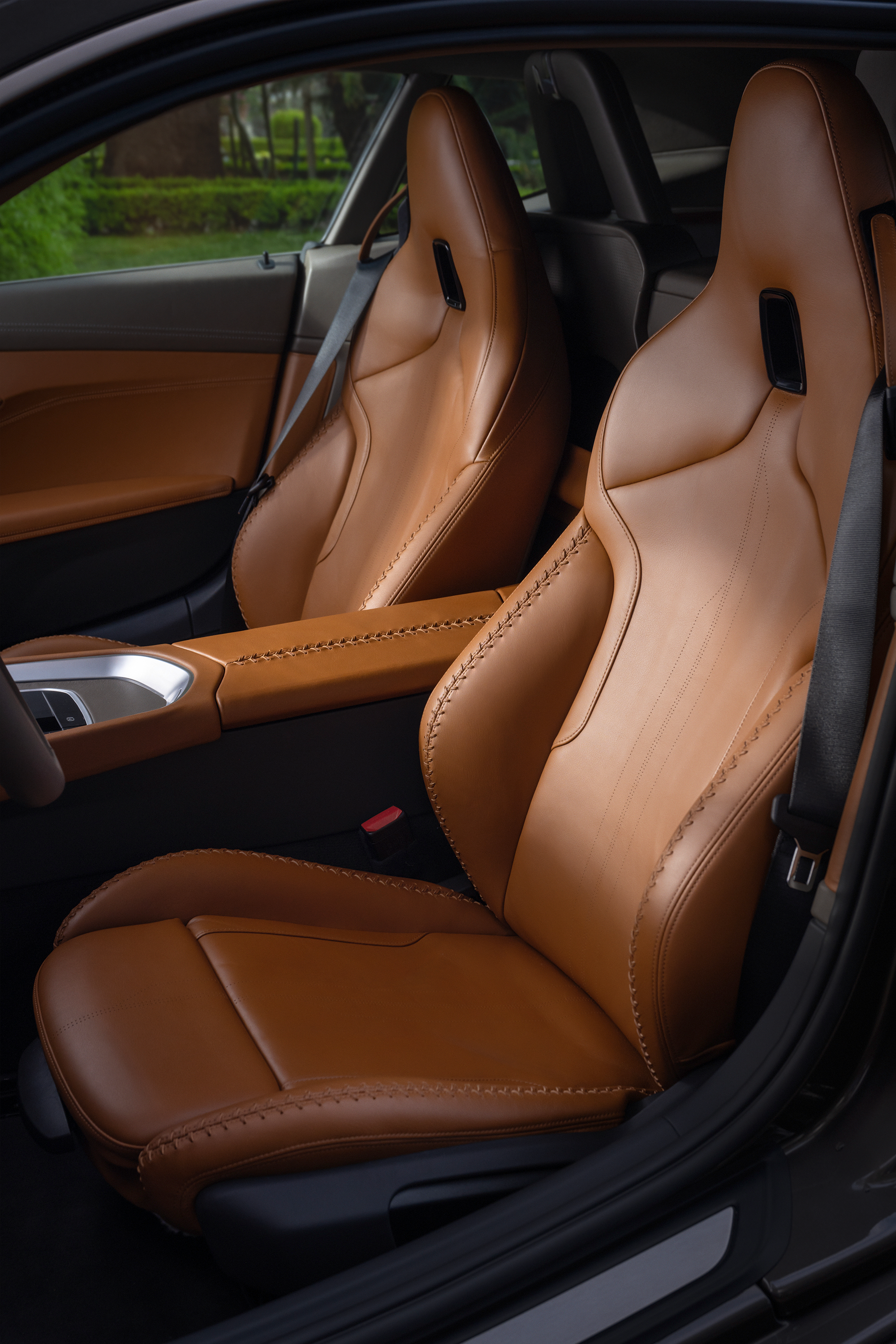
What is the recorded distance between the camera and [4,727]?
77cm

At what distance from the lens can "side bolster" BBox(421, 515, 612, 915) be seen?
115 cm

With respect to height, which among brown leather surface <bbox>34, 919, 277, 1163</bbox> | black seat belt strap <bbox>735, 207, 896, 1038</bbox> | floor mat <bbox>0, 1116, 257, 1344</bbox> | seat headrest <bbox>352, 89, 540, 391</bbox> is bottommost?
floor mat <bbox>0, 1116, 257, 1344</bbox>

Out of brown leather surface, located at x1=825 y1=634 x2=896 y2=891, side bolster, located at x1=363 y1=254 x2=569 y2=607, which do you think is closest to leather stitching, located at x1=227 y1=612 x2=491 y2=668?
side bolster, located at x1=363 y1=254 x2=569 y2=607

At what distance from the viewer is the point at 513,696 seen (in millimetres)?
1166

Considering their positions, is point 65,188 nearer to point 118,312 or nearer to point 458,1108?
point 118,312

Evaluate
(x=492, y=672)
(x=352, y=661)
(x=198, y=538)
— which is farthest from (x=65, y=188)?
(x=492, y=672)

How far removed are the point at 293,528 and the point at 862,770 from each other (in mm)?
1279

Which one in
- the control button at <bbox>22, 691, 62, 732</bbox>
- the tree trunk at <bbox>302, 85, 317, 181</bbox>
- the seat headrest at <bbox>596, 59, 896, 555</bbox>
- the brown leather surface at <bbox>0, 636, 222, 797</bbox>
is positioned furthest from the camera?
the tree trunk at <bbox>302, 85, 317, 181</bbox>

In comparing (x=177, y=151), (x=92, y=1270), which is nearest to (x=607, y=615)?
(x=92, y=1270)

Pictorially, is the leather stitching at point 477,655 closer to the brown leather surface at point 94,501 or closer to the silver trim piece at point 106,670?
the silver trim piece at point 106,670

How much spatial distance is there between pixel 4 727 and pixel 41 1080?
52 cm

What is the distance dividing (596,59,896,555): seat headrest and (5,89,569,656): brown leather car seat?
390 millimetres

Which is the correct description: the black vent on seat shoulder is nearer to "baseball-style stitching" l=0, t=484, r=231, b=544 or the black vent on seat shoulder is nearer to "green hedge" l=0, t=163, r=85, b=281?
"baseball-style stitching" l=0, t=484, r=231, b=544

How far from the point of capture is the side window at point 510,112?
2.29 metres
